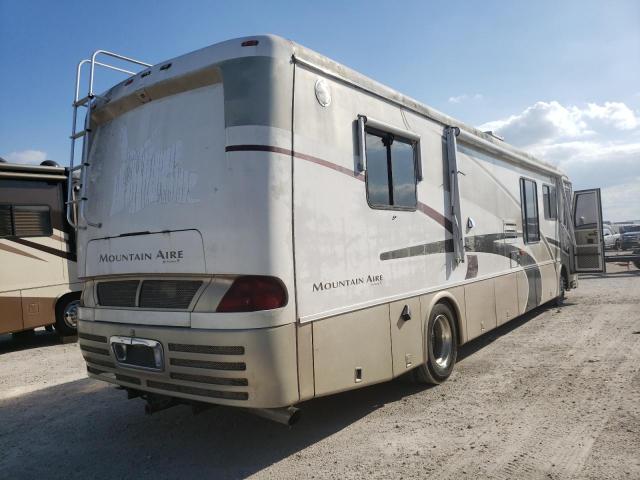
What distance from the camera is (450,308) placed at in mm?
5531

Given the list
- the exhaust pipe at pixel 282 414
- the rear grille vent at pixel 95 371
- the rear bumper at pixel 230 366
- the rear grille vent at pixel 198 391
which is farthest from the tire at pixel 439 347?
the rear grille vent at pixel 95 371

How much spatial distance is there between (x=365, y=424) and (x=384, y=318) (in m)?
0.94

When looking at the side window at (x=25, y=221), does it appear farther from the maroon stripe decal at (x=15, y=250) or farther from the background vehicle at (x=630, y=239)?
the background vehicle at (x=630, y=239)

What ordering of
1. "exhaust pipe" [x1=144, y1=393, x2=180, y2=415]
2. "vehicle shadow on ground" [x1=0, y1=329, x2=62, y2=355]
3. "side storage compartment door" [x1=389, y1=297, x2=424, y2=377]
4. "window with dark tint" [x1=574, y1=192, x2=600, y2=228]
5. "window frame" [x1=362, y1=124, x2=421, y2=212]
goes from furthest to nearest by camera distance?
"window with dark tint" [x1=574, y1=192, x2=600, y2=228] < "vehicle shadow on ground" [x1=0, y1=329, x2=62, y2=355] < "side storage compartment door" [x1=389, y1=297, x2=424, y2=377] < "window frame" [x1=362, y1=124, x2=421, y2=212] < "exhaust pipe" [x1=144, y1=393, x2=180, y2=415]

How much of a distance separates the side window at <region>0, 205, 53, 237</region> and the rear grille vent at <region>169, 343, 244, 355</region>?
628cm

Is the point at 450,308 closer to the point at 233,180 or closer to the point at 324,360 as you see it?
the point at 324,360

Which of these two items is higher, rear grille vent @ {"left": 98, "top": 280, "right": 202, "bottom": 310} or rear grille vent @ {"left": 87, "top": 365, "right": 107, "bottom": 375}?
rear grille vent @ {"left": 98, "top": 280, "right": 202, "bottom": 310}

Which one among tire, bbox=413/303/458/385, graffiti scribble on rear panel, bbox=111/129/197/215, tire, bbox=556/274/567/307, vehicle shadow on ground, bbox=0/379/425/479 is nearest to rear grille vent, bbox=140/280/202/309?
graffiti scribble on rear panel, bbox=111/129/197/215

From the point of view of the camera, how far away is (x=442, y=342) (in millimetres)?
5414

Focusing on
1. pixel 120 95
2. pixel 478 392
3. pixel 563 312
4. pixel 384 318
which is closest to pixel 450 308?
pixel 478 392

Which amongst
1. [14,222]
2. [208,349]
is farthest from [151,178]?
[14,222]

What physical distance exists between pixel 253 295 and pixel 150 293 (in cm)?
98

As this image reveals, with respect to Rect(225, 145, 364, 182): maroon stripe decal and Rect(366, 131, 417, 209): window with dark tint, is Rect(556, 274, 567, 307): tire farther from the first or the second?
Rect(225, 145, 364, 182): maroon stripe decal

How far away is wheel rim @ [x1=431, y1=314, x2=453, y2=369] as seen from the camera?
17.5ft
